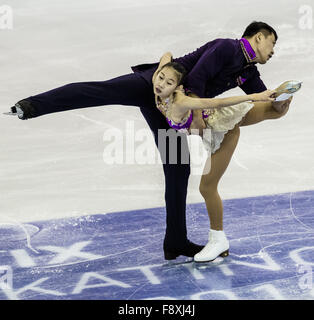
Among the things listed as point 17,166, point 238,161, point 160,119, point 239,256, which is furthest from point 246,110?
point 17,166

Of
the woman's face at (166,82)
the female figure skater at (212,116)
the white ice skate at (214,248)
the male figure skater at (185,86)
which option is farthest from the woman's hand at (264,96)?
the white ice skate at (214,248)

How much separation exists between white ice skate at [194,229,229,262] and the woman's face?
0.83 m

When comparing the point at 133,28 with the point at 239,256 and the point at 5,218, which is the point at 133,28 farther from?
the point at 239,256

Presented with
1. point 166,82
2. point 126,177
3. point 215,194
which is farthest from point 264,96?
point 126,177

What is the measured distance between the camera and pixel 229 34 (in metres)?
5.86

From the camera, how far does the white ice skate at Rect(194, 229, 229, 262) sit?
137 inches

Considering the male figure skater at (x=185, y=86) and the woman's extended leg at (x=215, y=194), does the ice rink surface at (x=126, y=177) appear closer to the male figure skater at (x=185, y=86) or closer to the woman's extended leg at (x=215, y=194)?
the woman's extended leg at (x=215, y=194)

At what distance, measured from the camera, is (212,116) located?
11.0 feet

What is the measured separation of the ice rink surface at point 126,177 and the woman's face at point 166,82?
2.98ft

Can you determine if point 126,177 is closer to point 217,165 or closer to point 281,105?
point 217,165

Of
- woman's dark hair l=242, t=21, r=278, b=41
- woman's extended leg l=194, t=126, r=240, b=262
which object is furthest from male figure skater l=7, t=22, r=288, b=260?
woman's extended leg l=194, t=126, r=240, b=262

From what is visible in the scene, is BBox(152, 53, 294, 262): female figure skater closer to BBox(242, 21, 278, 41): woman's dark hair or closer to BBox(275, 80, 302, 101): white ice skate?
BBox(275, 80, 302, 101): white ice skate

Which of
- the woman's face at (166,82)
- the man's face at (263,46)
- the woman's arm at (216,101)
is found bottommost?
the woman's arm at (216,101)

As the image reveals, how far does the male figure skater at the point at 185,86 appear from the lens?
320cm
